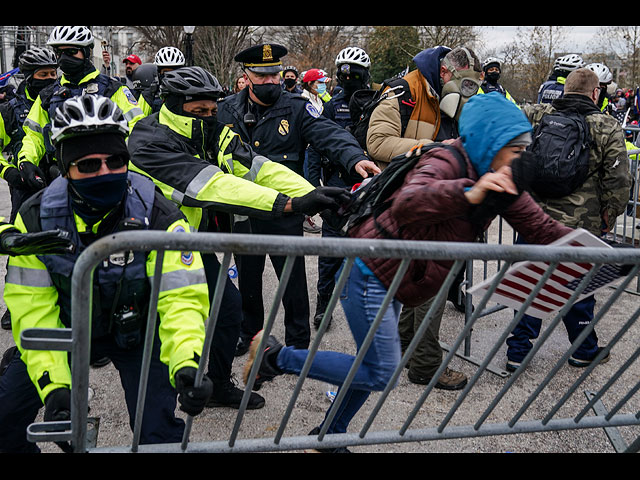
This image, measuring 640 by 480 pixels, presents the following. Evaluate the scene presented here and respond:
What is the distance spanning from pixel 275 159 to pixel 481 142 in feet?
7.73

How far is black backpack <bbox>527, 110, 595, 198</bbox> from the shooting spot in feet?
14.6

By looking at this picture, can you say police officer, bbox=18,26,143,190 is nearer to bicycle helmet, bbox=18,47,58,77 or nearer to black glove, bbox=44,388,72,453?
bicycle helmet, bbox=18,47,58,77

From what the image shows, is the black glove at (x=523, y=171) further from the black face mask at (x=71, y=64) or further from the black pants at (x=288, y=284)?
the black face mask at (x=71, y=64)

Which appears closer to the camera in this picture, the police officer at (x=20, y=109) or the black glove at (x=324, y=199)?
the black glove at (x=324, y=199)

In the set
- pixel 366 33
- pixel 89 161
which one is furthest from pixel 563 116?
pixel 366 33

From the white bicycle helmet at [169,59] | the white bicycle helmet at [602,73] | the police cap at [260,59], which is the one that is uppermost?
the white bicycle helmet at [602,73]

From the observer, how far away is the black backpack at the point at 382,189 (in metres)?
2.81

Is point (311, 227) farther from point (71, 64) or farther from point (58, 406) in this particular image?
point (58, 406)

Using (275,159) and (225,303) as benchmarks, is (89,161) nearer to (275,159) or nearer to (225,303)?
(225,303)

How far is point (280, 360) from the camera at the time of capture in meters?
2.86

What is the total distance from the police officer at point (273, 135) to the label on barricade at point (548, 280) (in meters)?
1.98

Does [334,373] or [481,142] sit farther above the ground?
[481,142]

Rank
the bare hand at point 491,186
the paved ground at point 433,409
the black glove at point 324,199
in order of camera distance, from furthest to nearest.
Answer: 1. the paved ground at point 433,409
2. the black glove at point 324,199
3. the bare hand at point 491,186

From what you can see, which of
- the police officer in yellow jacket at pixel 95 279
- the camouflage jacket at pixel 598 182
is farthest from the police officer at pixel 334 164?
the police officer in yellow jacket at pixel 95 279
